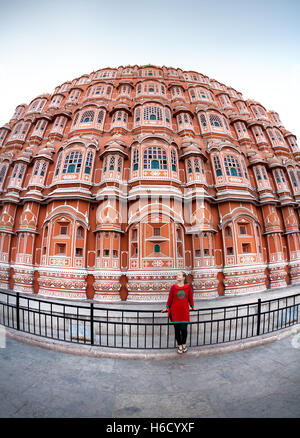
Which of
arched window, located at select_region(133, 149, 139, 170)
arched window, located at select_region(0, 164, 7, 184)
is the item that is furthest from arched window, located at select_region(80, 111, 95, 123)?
arched window, located at select_region(0, 164, 7, 184)

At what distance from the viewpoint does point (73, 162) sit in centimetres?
1323

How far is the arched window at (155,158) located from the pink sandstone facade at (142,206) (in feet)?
0.24

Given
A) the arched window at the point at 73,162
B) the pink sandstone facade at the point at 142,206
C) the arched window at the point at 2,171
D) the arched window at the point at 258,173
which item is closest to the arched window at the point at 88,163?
the pink sandstone facade at the point at 142,206

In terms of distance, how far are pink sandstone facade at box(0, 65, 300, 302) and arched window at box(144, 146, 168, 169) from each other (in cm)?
7

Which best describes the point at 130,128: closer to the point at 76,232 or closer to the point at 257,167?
the point at 76,232

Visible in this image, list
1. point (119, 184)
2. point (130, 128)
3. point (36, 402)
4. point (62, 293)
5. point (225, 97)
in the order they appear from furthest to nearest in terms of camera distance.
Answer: point (225, 97) → point (130, 128) → point (119, 184) → point (62, 293) → point (36, 402)

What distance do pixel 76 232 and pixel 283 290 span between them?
13955mm

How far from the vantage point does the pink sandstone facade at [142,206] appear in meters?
11.3

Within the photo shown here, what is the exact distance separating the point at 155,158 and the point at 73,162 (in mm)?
5621

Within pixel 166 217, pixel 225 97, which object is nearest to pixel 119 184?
pixel 166 217

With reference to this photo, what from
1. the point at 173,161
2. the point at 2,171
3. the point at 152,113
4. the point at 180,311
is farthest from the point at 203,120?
the point at 2,171

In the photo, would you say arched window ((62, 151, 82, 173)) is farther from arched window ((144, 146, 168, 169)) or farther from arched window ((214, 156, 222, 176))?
arched window ((214, 156, 222, 176))

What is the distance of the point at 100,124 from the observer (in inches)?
625

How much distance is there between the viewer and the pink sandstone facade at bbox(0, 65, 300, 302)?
11.3 m
